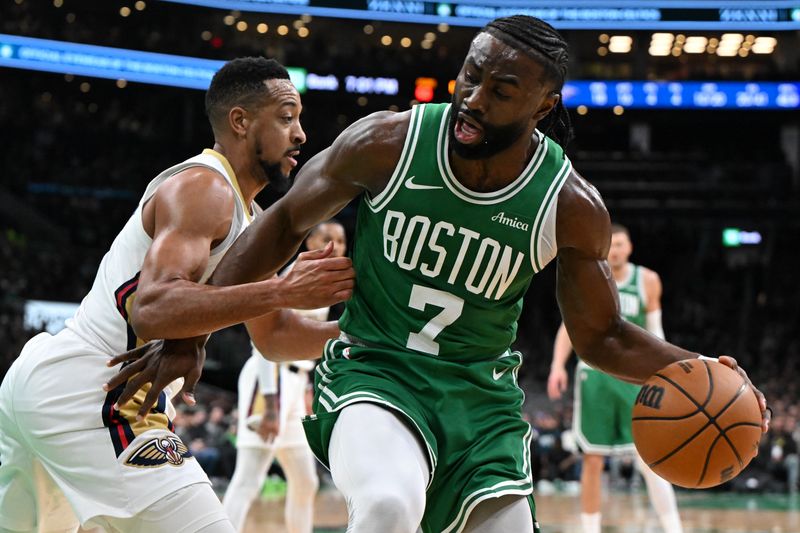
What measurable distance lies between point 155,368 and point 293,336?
0.79m

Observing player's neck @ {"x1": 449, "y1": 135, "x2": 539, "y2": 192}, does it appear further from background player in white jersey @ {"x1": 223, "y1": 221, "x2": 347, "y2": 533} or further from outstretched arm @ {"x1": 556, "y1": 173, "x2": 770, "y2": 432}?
background player in white jersey @ {"x1": 223, "y1": 221, "x2": 347, "y2": 533}

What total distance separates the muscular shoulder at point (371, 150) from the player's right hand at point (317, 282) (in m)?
0.23

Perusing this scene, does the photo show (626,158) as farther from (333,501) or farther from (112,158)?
(333,501)

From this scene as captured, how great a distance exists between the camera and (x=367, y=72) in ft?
77.4

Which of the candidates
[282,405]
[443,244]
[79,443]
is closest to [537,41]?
[443,244]

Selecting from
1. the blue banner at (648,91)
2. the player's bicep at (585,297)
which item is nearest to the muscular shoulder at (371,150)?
the player's bicep at (585,297)

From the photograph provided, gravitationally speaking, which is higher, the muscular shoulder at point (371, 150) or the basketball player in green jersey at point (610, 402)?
the muscular shoulder at point (371, 150)

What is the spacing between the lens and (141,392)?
123 inches

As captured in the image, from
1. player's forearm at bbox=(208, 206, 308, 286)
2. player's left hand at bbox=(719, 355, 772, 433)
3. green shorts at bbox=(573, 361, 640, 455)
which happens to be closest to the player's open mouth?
player's forearm at bbox=(208, 206, 308, 286)

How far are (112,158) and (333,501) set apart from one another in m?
14.6

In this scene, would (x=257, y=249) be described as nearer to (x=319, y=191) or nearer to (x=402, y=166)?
(x=319, y=191)

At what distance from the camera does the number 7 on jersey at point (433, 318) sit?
2992 millimetres

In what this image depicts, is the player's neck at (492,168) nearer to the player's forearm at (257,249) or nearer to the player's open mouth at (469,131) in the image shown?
the player's open mouth at (469,131)

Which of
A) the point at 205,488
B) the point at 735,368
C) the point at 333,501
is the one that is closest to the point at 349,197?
the point at 205,488
